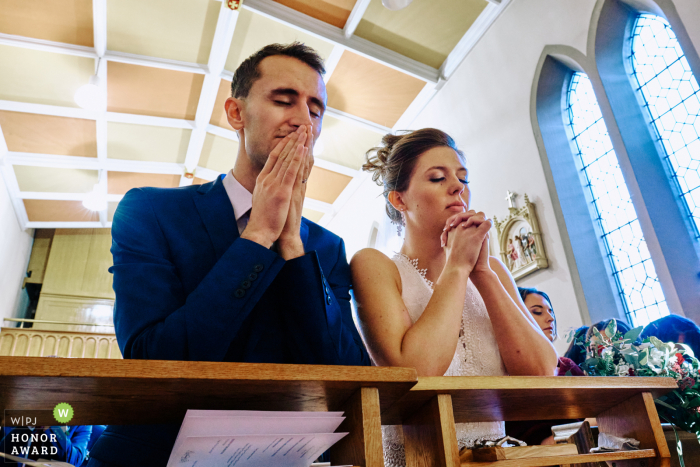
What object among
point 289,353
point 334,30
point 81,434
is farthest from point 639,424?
point 334,30

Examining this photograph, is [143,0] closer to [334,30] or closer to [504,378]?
[334,30]

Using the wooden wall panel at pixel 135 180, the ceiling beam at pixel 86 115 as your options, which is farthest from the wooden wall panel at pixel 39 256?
the ceiling beam at pixel 86 115

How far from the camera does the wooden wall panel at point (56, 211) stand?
11391mm

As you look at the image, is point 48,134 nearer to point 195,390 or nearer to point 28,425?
point 28,425

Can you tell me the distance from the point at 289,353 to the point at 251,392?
361mm

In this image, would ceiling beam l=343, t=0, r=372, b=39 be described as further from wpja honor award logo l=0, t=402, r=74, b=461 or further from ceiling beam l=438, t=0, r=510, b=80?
wpja honor award logo l=0, t=402, r=74, b=461

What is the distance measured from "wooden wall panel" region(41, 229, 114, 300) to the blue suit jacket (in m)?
13.5

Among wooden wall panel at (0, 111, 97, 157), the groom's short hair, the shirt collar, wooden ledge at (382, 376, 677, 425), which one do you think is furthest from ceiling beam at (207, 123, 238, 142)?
wooden ledge at (382, 376, 677, 425)

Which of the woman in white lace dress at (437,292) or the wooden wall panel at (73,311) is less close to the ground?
the wooden wall panel at (73,311)

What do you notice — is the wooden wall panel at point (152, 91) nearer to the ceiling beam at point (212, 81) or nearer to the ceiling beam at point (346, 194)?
the ceiling beam at point (212, 81)

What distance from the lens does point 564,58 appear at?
526cm

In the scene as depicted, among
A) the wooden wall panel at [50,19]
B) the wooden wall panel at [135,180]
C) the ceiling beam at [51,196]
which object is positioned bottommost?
the wooden wall panel at [50,19]

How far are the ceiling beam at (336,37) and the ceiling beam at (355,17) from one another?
0.30ft

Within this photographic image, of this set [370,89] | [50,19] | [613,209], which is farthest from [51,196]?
[613,209]
